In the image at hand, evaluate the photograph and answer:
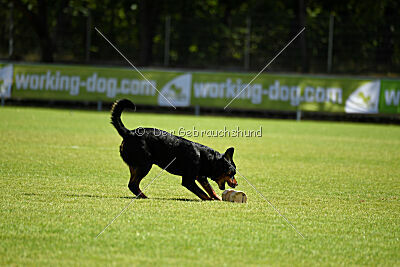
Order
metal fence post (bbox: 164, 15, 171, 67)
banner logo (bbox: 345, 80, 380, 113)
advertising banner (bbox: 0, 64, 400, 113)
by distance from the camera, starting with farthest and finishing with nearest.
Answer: metal fence post (bbox: 164, 15, 171, 67) → advertising banner (bbox: 0, 64, 400, 113) → banner logo (bbox: 345, 80, 380, 113)

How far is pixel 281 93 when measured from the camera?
25297 mm

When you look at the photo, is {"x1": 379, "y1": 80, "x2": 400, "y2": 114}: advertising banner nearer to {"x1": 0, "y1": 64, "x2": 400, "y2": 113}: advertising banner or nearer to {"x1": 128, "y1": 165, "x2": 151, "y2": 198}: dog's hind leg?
{"x1": 0, "y1": 64, "x2": 400, "y2": 113}: advertising banner

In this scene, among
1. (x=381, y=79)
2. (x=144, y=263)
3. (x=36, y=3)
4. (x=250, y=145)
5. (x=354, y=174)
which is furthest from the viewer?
(x=36, y=3)

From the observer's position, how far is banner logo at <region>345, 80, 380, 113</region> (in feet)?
80.6

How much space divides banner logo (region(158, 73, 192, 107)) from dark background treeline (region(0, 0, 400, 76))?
407 centimetres

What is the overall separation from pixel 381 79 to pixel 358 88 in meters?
1.02

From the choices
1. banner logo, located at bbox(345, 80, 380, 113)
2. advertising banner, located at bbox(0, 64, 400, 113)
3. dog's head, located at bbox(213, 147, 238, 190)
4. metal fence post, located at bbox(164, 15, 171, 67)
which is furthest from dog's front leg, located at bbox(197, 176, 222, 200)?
metal fence post, located at bbox(164, 15, 171, 67)

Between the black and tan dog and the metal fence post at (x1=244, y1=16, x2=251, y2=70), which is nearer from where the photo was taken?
the black and tan dog

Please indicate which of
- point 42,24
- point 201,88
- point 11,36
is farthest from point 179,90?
point 11,36

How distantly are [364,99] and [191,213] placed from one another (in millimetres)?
19389

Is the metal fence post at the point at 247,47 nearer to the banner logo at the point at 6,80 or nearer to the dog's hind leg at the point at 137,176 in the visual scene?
the banner logo at the point at 6,80

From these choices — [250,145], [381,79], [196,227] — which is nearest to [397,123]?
[381,79]

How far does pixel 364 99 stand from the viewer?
2475 centimetres

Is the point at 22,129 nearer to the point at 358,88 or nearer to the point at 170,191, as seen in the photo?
the point at 170,191
